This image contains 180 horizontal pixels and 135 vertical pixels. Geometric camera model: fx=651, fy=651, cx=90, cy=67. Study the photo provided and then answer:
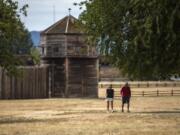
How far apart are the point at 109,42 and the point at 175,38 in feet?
19.3

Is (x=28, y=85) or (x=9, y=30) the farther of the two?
(x=28, y=85)

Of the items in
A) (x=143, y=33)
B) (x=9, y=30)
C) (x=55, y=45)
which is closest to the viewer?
(x=143, y=33)

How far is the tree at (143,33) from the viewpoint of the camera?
19.9m

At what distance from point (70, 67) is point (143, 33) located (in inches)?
2288

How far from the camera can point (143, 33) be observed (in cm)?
2080

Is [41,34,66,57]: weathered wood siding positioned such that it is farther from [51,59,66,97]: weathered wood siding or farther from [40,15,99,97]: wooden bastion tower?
[51,59,66,97]: weathered wood siding

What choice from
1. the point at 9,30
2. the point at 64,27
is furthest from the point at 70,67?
the point at 9,30

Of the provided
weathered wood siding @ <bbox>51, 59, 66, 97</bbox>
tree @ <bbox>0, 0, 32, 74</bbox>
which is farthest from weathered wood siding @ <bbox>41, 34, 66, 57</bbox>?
tree @ <bbox>0, 0, 32, 74</bbox>

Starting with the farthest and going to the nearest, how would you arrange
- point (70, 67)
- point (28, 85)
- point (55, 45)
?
1. point (55, 45)
2. point (70, 67)
3. point (28, 85)

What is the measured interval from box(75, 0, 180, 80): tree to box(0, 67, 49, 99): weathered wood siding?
50824 mm

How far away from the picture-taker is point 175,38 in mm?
19844

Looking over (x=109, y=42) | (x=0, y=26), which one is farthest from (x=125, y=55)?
(x=0, y=26)

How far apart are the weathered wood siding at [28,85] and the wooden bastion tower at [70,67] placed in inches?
43.3

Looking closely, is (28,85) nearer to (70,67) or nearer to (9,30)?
(70,67)
